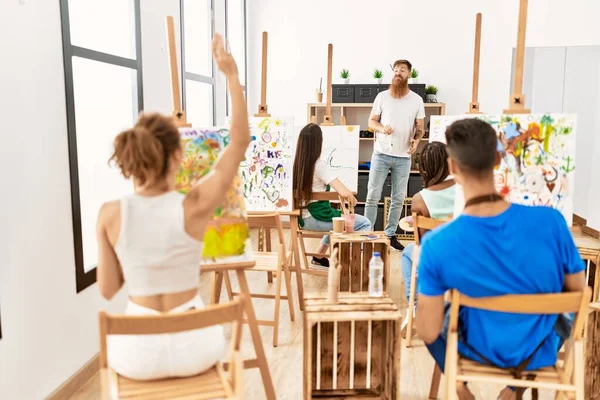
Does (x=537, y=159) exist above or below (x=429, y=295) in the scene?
above

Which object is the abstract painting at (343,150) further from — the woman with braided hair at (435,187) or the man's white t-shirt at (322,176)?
the woman with braided hair at (435,187)

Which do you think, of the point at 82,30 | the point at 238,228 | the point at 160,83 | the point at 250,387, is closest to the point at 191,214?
the point at 238,228

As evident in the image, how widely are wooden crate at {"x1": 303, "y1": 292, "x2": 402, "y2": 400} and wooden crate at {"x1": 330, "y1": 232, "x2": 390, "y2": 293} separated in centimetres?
118

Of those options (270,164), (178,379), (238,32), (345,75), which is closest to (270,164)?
(270,164)

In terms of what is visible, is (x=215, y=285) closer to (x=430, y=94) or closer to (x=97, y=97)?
(x=97, y=97)

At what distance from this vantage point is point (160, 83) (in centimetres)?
383

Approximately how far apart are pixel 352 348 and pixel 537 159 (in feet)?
3.93

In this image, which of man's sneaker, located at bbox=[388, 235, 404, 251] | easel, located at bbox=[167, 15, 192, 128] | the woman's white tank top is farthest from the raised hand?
man's sneaker, located at bbox=[388, 235, 404, 251]

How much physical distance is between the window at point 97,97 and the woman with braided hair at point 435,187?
1819 mm

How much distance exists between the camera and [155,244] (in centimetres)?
157

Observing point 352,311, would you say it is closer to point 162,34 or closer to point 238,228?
point 238,228

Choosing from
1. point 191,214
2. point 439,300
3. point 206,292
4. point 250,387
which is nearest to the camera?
point 191,214

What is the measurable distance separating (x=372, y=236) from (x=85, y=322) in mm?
1825

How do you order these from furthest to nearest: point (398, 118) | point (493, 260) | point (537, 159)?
point (398, 118) < point (537, 159) < point (493, 260)
